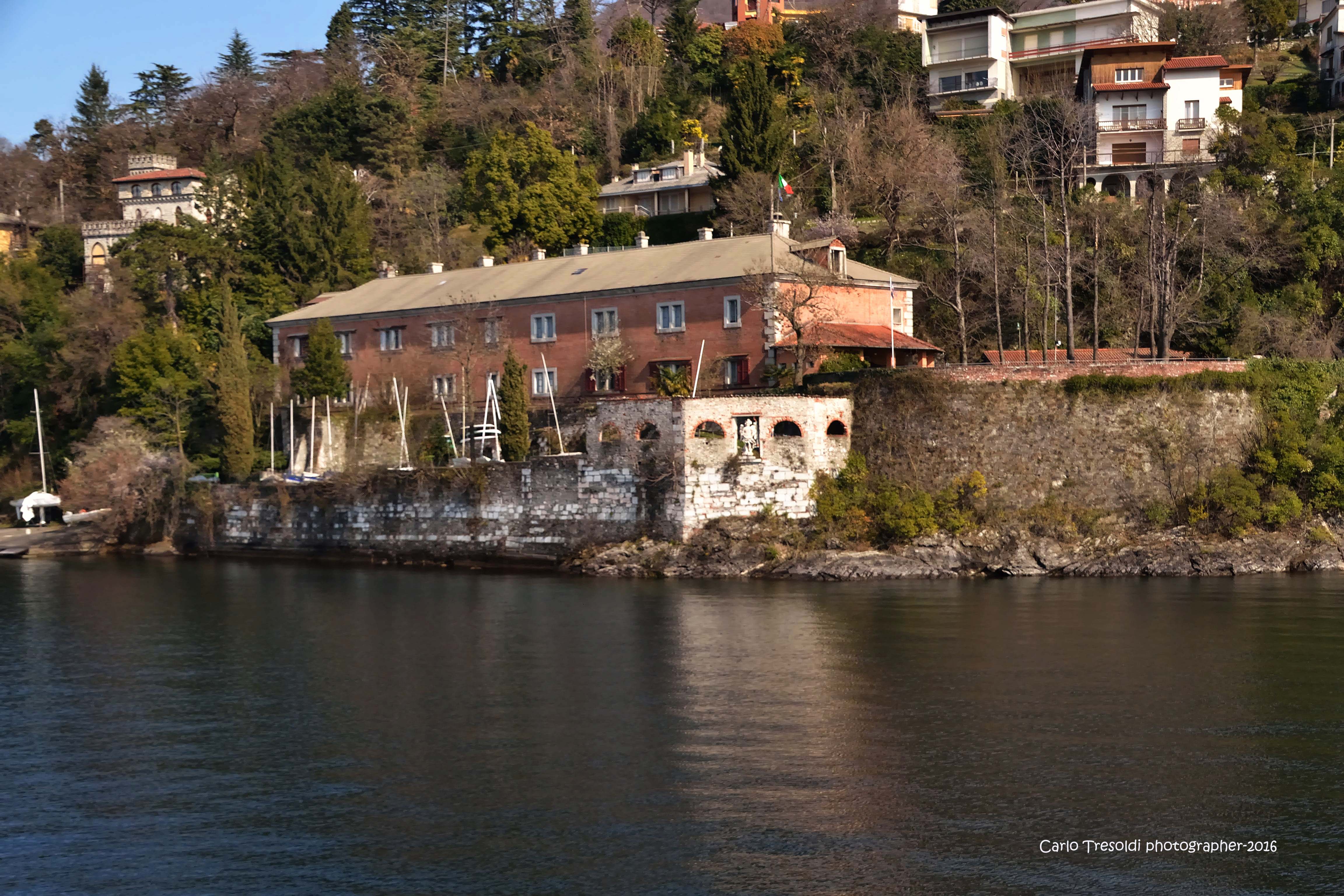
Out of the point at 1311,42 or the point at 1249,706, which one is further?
the point at 1311,42

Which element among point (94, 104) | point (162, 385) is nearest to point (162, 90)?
point (94, 104)

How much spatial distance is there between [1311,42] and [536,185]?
153 feet

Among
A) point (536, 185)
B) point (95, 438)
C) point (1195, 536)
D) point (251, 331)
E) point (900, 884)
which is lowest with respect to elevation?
point (900, 884)

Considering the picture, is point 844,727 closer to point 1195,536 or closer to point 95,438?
point 1195,536

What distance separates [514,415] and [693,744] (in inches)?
1077

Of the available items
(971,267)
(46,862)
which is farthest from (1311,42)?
(46,862)

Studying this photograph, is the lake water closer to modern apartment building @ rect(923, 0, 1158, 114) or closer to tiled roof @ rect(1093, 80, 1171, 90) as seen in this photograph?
tiled roof @ rect(1093, 80, 1171, 90)

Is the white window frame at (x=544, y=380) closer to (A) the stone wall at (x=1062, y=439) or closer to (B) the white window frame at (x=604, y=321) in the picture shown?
(B) the white window frame at (x=604, y=321)

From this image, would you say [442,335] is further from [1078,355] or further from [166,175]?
[166,175]

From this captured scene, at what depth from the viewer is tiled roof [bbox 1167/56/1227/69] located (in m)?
67.9

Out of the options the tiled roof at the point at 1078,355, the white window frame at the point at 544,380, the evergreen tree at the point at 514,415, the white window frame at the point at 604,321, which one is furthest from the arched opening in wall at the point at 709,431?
the white window frame at the point at 544,380

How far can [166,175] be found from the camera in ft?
284

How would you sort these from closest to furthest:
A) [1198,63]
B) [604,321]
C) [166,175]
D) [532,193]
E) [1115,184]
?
[604,321]
[1115,184]
[1198,63]
[532,193]
[166,175]

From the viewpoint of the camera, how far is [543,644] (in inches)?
1351
